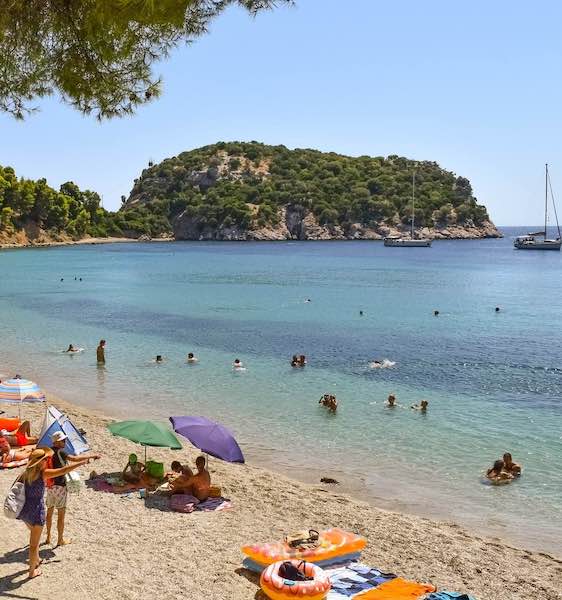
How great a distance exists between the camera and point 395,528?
Answer: 40.3ft

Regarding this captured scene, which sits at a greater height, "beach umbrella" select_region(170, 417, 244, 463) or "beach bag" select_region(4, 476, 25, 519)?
"beach bag" select_region(4, 476, 25, 519)

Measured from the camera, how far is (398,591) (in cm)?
892

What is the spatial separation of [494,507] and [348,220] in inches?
6915

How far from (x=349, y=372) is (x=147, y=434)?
51.2 feet

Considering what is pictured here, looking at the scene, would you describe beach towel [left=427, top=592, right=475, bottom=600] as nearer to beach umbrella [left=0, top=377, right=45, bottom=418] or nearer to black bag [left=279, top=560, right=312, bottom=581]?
black bag [left=279, top=560, right=312, bottom=581]

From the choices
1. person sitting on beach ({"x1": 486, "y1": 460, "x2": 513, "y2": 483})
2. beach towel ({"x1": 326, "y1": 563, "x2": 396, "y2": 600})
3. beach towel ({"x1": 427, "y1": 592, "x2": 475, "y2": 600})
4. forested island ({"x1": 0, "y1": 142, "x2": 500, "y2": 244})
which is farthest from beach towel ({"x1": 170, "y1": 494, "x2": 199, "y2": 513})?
forested island ({"x1": 0, "y1": 142, "x2": 500, "y2": 244})

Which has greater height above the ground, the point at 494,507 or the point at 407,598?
the point at 407,598

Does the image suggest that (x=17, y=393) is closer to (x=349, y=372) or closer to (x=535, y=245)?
(x=349, y=372)

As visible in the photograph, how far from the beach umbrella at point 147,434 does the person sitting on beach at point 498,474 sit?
7.30 metres

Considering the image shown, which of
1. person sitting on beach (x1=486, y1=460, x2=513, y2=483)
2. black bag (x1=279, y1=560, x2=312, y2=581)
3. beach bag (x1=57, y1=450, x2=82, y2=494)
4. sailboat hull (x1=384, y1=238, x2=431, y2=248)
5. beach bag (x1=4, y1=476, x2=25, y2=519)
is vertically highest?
sailboat hull (x1=384, y1=238, x2=431, y2=248)

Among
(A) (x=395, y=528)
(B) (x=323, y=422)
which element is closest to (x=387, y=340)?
(B) (x=323, y=422)

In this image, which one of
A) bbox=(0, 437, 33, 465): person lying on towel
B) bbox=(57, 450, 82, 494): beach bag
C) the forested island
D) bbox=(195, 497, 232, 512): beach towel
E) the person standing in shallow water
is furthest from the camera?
the forested island

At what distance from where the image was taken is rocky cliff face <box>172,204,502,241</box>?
18312 cm

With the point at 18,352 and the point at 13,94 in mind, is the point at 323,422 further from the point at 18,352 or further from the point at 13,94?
the point at 18,352
